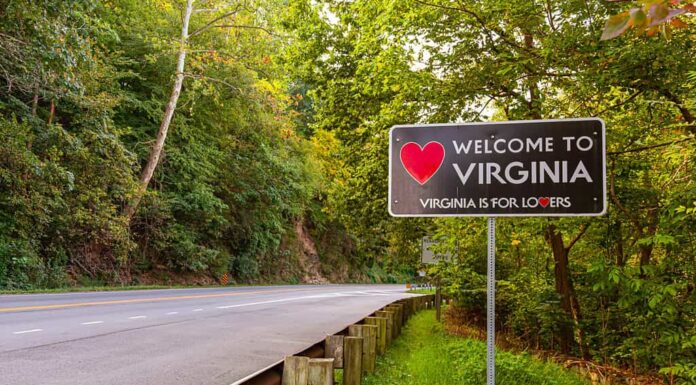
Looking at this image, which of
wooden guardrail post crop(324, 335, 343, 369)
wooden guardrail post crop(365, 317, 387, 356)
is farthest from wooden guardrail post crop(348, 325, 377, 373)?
wooden guardrail post crop(324, 335, 343, 369)

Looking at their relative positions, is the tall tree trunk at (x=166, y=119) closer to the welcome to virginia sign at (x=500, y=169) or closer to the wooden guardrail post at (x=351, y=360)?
the wooden guardrail post at (x=351, y=360)

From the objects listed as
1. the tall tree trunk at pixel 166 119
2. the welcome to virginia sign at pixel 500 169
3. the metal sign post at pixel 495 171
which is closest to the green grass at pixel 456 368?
the metal sign post at pixel 495 171

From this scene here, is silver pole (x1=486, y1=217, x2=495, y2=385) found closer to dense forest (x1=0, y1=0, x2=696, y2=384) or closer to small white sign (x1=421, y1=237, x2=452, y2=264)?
dense forest (x1=0, y1=0, x2=696, y2=384)

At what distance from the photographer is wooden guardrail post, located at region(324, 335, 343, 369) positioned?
5.17 metres

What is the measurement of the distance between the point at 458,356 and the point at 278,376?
4.89 meters

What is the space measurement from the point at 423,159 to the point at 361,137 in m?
8.39

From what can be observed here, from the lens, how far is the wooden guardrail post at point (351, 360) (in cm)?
519

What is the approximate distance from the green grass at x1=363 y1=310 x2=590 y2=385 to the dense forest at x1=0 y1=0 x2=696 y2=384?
4.34 feet

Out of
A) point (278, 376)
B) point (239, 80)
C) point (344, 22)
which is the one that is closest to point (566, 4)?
point (344, 22)

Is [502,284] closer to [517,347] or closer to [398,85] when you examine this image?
[517,347]

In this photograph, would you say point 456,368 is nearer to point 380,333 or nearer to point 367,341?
point 367,341

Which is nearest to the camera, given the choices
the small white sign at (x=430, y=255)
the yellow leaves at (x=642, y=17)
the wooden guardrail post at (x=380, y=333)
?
the yellow leaves at (x=642, y=17)

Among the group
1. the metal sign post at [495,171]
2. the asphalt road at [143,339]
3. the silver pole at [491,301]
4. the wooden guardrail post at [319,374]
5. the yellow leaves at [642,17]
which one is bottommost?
the asphalt road at [143,339]

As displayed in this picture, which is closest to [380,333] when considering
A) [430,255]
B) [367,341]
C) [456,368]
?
[456,368]
